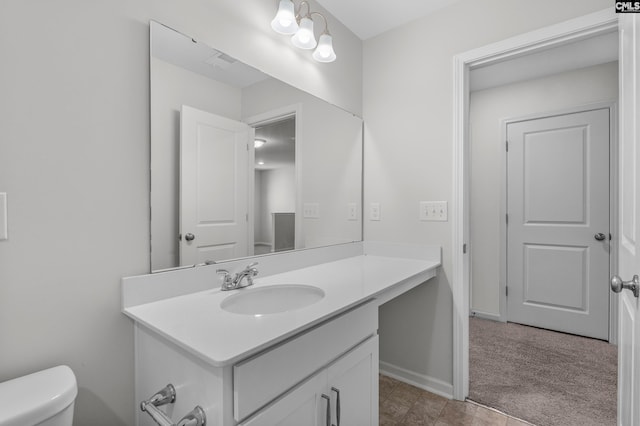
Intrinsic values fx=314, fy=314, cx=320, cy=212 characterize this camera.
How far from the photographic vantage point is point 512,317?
3023 mm

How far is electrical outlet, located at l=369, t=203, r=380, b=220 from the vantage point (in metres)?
2.17

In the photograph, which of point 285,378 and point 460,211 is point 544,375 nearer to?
point 460,211

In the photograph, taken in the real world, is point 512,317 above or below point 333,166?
below

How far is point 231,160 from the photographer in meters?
1.41

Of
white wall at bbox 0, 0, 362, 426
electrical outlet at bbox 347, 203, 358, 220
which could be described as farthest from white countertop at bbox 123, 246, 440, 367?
electrical outlet at bbox 347, 203, 358, 220

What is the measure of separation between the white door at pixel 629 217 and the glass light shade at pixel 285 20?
4.12 ft

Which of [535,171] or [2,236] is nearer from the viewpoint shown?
[2,236]

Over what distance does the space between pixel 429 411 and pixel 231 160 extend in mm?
1683

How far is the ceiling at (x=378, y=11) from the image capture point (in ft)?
6.06

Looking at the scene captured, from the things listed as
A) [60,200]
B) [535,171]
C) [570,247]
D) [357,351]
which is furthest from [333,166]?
[570,247]

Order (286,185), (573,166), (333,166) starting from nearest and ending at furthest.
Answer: (286,185) < (333,166) < (573,166)

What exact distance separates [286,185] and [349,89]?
0.90 meters

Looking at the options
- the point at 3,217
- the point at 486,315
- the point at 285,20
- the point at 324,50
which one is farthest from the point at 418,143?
the point at 486,315

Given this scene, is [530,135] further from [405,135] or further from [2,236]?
[2,236]
